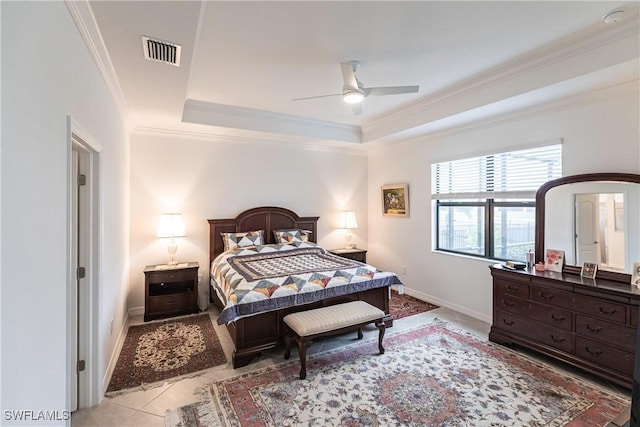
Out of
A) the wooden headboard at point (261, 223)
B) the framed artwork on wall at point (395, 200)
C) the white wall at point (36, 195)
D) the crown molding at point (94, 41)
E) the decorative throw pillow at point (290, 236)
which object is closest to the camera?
the white wall at point (36, 195)

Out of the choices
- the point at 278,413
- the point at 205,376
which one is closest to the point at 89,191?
the point at 205,376

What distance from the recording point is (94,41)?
200cm

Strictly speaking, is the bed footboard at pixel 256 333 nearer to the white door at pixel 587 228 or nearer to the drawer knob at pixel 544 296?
the drawer knob at pixel 544 296

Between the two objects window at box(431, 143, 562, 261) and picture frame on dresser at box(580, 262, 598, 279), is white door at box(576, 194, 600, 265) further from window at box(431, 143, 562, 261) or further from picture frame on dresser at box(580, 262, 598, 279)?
window at box(431, 143, 562, 261)

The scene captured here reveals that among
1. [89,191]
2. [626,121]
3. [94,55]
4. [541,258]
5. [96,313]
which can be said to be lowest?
[96,313]

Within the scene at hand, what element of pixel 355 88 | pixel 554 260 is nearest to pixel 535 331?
pixel 554 260

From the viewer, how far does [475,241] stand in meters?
4.16

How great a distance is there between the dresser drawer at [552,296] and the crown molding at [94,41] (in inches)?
163

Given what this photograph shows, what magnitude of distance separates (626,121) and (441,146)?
1999mm

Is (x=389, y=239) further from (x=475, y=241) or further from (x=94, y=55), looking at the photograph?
(x=94, y=55)

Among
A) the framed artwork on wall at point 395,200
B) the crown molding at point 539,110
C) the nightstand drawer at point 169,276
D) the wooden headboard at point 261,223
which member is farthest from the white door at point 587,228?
the nightstand drawer at point 169,276

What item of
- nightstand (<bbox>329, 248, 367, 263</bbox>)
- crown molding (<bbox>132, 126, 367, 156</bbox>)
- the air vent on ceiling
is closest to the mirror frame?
nightstand (<bbox>329, 248, 367, 263</bbox>)

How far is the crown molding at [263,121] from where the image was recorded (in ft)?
13.2

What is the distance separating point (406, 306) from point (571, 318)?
202 centimetres
